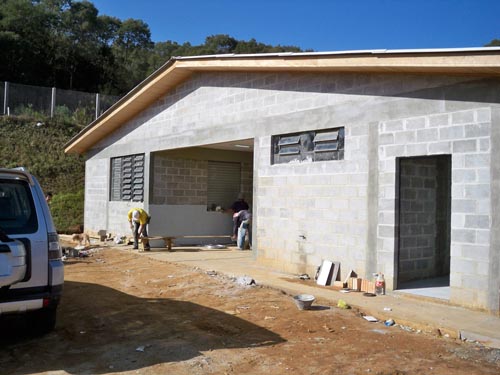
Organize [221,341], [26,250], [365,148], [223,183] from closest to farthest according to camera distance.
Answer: [26,250], [221,341], [365,148], [223,183]

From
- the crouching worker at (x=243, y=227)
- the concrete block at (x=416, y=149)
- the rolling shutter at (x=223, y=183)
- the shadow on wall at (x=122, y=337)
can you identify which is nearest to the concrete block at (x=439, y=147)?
the concrete block at (x=416, y=149)

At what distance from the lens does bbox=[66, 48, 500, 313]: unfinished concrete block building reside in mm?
7246

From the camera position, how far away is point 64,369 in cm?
489

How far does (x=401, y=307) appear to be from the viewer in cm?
744

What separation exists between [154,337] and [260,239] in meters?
5.51

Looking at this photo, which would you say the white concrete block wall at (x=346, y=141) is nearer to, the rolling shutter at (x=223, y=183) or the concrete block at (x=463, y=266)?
the concrete block at (x=463, y=266)

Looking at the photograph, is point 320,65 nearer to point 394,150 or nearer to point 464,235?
point 394,150

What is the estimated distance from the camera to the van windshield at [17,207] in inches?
208

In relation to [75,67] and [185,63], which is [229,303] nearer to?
[185,63]

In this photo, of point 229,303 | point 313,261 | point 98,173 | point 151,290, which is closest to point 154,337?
point 229,303

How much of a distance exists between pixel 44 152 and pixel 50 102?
4.85 m

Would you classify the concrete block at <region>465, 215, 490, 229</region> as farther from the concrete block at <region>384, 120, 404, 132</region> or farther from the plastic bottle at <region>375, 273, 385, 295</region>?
the concrete block at <region>384, 120, 404, 132</region>

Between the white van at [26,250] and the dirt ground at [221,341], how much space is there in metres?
0.65

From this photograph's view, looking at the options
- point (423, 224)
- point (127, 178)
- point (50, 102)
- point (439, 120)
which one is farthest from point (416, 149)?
point (50, 102)
